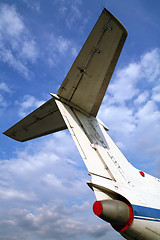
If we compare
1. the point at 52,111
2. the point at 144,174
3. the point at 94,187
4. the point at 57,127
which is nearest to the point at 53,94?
the point at 52,111

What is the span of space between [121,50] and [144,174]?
3.70 metres

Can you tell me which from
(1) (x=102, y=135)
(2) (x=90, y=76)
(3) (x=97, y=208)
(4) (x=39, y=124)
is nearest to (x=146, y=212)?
(3) (x=97, y=208)

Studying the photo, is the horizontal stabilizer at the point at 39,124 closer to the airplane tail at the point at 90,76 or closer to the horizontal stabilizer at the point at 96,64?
the airplane tail at the point at 90,76

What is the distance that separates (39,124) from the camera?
6.06 meters

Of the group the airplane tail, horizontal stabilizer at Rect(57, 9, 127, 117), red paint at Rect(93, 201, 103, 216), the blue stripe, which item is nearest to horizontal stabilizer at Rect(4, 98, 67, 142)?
the airplane tail

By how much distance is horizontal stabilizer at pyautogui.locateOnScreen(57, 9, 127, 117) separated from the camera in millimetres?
3985

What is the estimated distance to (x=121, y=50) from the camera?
14.5ft

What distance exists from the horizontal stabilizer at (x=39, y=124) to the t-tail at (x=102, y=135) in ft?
0.10

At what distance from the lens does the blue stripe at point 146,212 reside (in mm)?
3605

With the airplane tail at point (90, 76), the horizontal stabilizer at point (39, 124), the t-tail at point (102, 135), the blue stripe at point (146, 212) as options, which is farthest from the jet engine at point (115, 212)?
the horizontal stabilizer at point (39, 124)

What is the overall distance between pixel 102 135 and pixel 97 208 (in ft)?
8.23

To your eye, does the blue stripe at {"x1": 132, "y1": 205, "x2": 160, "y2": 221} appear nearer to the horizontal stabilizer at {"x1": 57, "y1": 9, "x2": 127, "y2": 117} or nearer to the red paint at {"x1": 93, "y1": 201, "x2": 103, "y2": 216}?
the red paint at {"x1": 93, "y1": 201, "x2": 103, "y2": 216}

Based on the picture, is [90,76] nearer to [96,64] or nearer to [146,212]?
[96,64]

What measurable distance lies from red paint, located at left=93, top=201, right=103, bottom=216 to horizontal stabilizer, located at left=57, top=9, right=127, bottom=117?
9.23 feet
